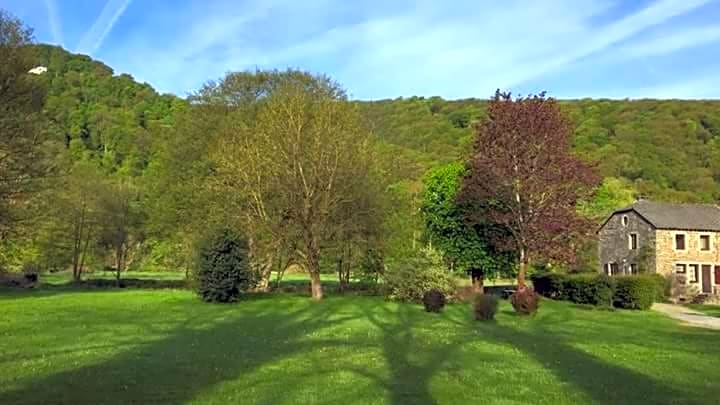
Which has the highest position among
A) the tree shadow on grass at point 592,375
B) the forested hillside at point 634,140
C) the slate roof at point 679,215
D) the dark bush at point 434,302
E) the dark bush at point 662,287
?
the forested hillside at point 634,140

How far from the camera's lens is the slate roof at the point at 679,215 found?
1914 inches

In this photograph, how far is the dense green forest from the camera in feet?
143

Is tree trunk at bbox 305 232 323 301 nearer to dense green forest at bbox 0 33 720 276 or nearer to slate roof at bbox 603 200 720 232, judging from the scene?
dense green forest at bbox 0 33 720 276

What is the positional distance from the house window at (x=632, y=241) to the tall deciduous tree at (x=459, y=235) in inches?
523

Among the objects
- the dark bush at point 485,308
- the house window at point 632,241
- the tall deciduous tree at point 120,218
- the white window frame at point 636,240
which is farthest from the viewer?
the tall deciduous tree at point 120,218

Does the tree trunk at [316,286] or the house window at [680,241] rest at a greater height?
the house window at [680,241]

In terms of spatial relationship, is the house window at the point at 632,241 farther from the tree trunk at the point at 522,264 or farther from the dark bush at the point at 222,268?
the dark bush at the point at 222,268

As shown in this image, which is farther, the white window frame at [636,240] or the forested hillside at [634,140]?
the forested hillside at [634,140]

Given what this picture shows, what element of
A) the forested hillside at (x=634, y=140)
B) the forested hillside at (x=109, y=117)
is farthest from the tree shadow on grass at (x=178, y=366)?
the forested hillside at (x=109, y=117)

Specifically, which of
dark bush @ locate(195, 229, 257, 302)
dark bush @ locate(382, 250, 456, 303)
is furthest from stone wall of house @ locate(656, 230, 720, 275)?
dark bush @ locate(195, 229, 257, 302)

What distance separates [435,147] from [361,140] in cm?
3201

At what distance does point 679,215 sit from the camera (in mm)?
50000

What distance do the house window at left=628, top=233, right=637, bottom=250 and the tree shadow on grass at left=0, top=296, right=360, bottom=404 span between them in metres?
35.1

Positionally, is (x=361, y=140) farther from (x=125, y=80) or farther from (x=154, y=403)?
(x=125, y=80)
